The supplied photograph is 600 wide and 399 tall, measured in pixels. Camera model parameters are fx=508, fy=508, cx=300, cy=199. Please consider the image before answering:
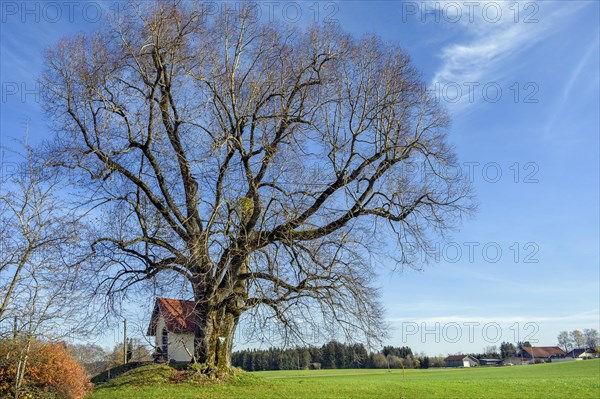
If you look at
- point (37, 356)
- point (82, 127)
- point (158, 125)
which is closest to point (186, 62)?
point (158, 125)

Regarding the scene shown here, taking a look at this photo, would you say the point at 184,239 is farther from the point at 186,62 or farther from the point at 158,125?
the point at 186,62

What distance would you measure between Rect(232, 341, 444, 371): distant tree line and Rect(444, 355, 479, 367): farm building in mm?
14622

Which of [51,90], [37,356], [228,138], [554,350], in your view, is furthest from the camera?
[554,350]

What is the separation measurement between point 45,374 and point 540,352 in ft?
435

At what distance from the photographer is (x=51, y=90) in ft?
56.2

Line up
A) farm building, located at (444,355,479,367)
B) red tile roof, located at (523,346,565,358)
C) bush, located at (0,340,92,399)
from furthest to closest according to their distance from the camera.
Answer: red tile roof, located at (523,346,565,358) → farm building, located at (444,355,479,367) → bush, located at (0,340,92,399)

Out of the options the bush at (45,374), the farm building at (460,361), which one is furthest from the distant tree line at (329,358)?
the farm building at (460,361)

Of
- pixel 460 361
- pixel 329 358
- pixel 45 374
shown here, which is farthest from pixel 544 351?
pixel 45 374

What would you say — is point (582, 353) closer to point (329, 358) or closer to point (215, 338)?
point (329, 358)

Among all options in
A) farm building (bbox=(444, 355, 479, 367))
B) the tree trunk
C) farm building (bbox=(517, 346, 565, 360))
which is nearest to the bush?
the tree trunk

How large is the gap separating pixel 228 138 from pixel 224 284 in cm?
531

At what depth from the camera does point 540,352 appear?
12525cm

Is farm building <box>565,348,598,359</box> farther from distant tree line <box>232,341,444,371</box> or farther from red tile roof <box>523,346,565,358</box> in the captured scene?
distant tree line <box>232,341,444,371</box>

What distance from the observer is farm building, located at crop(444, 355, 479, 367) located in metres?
111
